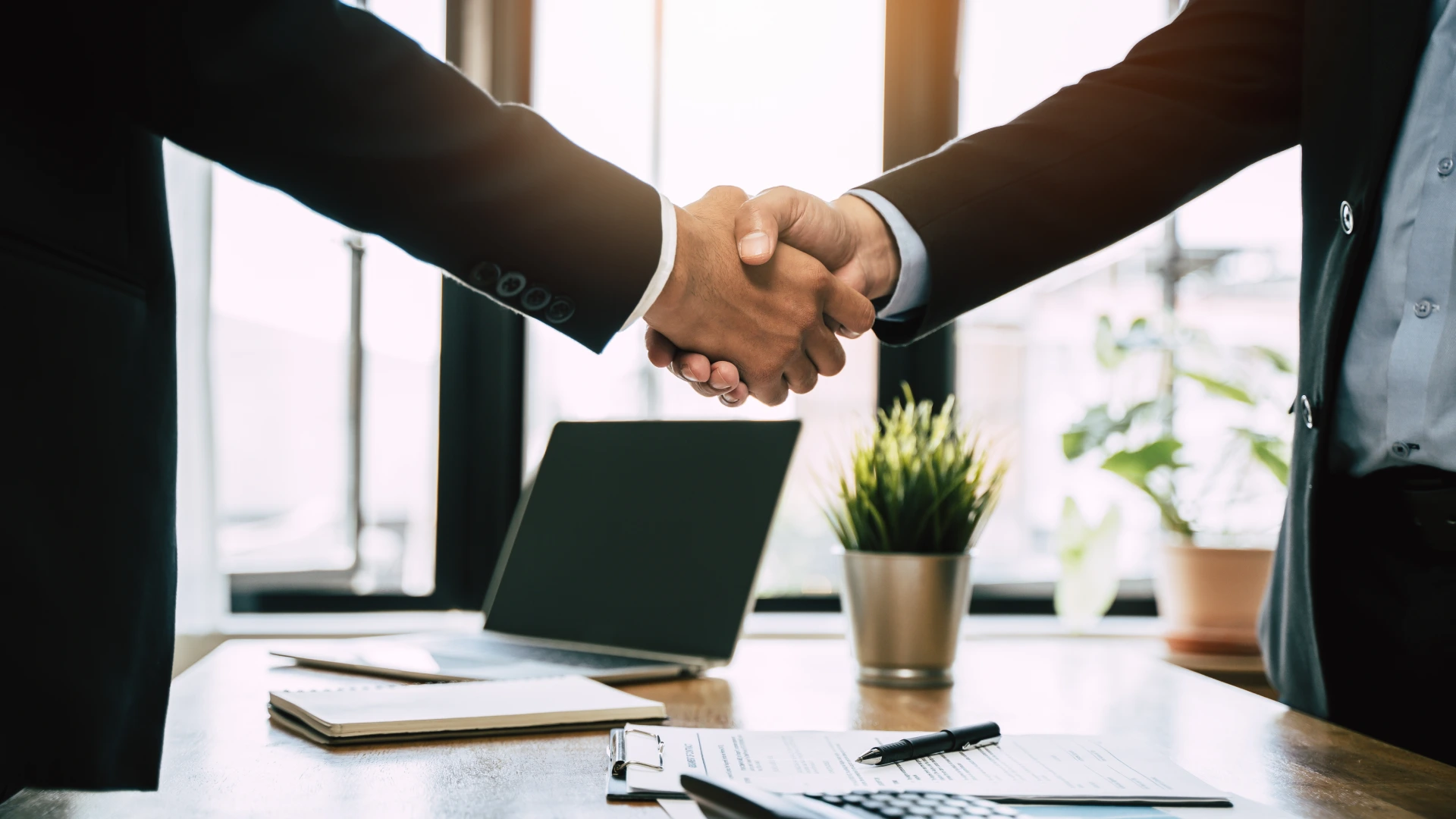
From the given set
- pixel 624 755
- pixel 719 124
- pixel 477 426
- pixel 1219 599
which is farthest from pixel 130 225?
pixel 1219 599

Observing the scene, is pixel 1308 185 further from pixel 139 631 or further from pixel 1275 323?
pixel 1275 323

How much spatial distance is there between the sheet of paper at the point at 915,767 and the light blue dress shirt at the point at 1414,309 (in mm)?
410

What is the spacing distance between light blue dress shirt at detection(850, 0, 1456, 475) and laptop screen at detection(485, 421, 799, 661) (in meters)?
0.57

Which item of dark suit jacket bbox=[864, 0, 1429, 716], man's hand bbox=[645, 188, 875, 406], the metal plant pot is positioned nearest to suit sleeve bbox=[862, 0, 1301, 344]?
dark suit jacket bbox=[864, 0, 1429, 716]

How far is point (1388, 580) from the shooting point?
0.94 metres

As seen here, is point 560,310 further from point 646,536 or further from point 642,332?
point 642,332

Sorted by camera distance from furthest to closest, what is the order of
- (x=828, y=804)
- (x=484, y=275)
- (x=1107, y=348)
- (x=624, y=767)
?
(x=1107, y=348)
(x=484, y=275)
(x=624, y=767)
(x=828, y=804)

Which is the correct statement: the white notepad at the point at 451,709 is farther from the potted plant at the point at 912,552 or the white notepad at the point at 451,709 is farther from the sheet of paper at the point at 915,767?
the potted plant at the point at 912,552

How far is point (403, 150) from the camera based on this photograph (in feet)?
2.74

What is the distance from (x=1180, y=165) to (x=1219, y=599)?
0.81 meters

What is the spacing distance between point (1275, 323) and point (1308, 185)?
1265 millimetres

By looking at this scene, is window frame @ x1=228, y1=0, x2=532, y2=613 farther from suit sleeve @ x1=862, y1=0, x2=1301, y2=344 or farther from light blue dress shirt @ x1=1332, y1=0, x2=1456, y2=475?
light blue dress shirt @ x1=1332, y1=0, x2=1456, y2=475

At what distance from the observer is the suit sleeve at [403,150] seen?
731mm

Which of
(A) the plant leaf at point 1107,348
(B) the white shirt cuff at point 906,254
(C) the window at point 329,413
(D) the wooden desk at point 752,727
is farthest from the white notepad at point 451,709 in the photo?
(A) the plant leaf at point 1107,348
